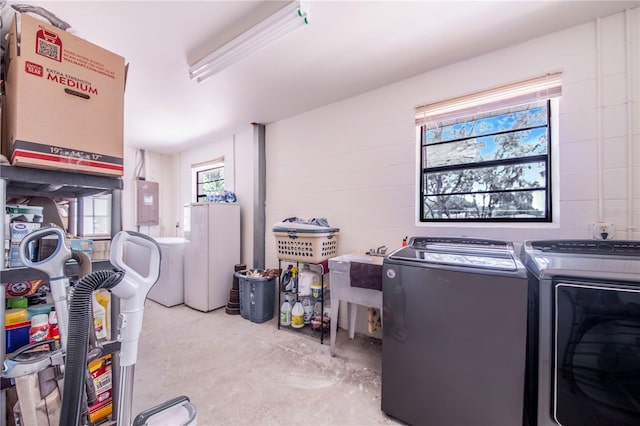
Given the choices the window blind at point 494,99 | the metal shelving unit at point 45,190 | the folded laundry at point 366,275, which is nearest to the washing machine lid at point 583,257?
the folded laundry at point 366,275

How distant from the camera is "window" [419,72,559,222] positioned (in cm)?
209

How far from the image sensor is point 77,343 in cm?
81

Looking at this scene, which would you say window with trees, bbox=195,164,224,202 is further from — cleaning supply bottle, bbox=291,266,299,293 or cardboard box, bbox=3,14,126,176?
cardboard box, bbox=3,14,126,176

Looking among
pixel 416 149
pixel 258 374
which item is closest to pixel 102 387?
pixel 258 374

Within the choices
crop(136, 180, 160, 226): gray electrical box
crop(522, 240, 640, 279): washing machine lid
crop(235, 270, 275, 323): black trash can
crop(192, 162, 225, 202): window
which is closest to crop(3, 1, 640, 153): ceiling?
crop(522, 240, 640, 279): washing machine lid

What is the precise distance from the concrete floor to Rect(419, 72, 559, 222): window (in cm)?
159

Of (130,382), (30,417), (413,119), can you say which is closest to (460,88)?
(413,119)

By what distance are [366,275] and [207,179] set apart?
3935 millimetres

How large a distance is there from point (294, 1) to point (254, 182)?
2.44 m

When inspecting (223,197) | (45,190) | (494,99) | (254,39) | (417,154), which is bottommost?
(45,190)

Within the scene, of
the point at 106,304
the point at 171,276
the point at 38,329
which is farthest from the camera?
the point at 171,276

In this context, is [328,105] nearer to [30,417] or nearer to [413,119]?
[413,119]

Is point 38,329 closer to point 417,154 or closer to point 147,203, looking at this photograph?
point 417,154

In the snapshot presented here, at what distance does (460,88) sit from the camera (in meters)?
2.32
